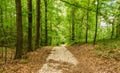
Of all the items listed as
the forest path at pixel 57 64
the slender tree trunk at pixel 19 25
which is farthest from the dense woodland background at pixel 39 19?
the forest path at pixel 57 64

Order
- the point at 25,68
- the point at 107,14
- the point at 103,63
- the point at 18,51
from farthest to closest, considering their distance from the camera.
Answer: the point at 107,14
the point at 18,51
the point at 103,63
the point at 25,68

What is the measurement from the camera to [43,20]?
28312mm

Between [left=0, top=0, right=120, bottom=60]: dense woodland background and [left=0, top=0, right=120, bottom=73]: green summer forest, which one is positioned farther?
[left=0, top=0, right=120, bottom=60]: dense woodland background

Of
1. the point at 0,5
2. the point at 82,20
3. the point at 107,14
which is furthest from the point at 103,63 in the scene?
the point at 82,20

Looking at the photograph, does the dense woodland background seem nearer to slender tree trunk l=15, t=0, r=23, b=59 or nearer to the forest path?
slender tree trunk l=15, t=0, r=23, b=59

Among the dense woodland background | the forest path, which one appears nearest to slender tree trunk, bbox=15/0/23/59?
the dense woodland background

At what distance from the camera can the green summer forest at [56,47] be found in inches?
380

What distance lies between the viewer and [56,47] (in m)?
25.9

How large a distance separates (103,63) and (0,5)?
32.5ft

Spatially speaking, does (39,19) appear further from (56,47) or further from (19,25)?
(19,25)

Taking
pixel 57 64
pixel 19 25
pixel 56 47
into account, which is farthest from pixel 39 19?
pixel 57 64

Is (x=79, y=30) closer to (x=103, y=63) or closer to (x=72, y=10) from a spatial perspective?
(x=72, y=10)

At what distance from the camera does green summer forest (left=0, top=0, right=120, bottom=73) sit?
9.65 m

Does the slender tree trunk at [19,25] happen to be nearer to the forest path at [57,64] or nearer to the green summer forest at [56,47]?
the green summer forest at [56,47]
